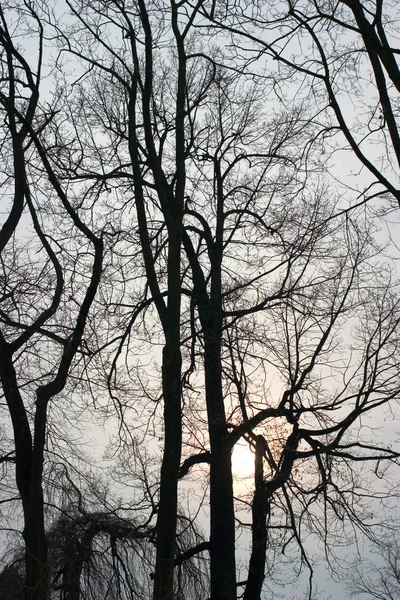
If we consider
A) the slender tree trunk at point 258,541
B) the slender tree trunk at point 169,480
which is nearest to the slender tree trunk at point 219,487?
the slender tree trunk at point 258,541

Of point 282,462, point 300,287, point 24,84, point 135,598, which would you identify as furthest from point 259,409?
point 24,84

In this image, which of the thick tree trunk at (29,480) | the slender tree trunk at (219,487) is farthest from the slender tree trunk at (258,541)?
the thick tree trunk at (29,480)

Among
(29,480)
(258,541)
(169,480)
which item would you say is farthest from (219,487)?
(169,480)

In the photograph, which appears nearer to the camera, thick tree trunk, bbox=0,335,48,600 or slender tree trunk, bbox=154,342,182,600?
slender tree trunk, bbox=154,342,182,600

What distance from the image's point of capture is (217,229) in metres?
13.7

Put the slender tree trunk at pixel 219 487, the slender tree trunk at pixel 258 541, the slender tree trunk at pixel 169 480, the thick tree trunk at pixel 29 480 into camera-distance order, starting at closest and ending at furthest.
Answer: the slender tree trunk at pixel 169 480 < the thick tree trunk at pixel 29 480 < the slender tree trunk at pixel 219 487 < the slender tree trunk at pixel 258 541

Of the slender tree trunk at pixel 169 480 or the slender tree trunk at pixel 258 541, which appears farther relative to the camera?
the slender tree trunk at pixel 258 541

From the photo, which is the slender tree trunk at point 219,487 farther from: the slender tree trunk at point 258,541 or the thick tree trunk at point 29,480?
the thick tree trunk at point 29,480

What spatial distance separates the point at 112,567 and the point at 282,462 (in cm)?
370

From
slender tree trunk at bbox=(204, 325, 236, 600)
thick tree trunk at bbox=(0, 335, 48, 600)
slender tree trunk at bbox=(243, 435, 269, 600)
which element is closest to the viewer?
thick tree trunk at bbox=(0, 335, 48, 600)

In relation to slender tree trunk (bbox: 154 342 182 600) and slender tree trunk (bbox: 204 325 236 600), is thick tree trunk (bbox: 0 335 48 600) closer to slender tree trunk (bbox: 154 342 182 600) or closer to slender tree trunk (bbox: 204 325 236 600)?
slender tree trunk (bbox: 154 342 182 600)

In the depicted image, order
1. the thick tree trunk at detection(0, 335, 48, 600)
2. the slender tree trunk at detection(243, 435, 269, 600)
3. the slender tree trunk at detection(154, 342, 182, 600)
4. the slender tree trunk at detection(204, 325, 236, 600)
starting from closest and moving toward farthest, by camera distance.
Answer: the slender tree trunk at detection(154, 342, 182, 600) < the thick tree trunk at detection(0, 335, 48, 600) < the slender tree trunk at detection(204, 325, 236, 600) < the slender tree trunk at detection(243, 435, 269, 600)

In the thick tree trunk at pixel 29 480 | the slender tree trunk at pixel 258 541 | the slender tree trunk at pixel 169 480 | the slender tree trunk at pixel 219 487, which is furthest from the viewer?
the slender tree trunk at pixel 258 541

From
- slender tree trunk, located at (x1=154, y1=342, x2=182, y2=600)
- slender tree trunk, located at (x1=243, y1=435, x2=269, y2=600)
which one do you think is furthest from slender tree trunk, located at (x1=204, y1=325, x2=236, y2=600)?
slender tree trunk, located at (x1=154, y1=342, x2=182, y2=600)
